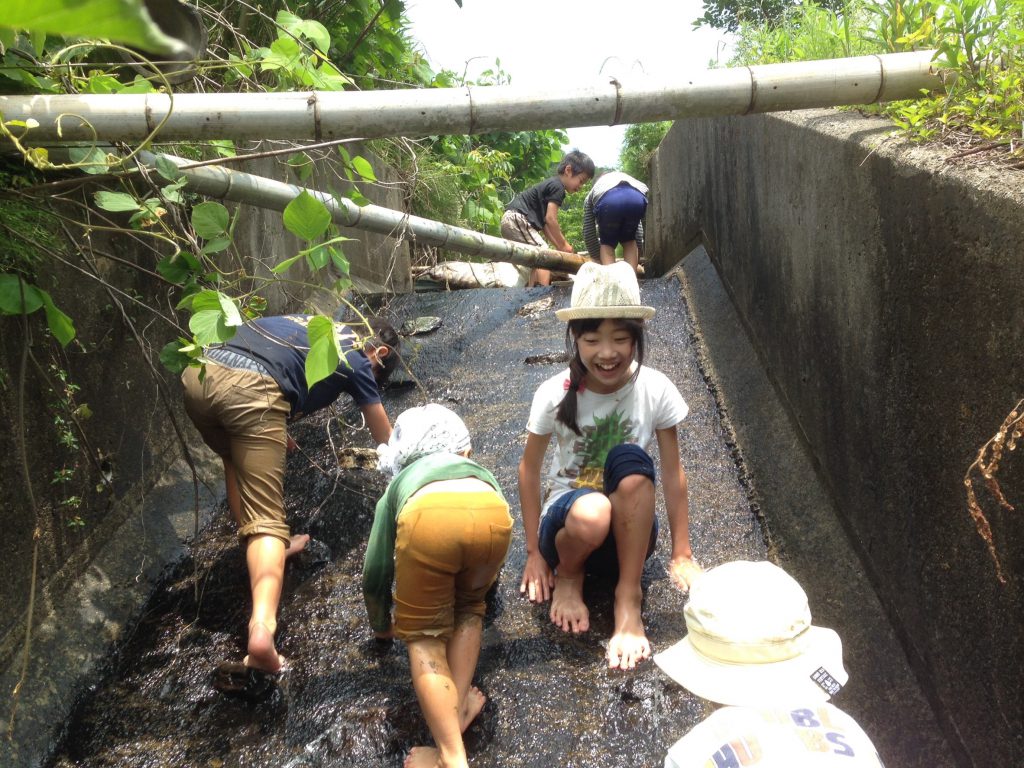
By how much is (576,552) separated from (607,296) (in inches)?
35.1

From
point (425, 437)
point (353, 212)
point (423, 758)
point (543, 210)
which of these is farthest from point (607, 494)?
point (543, 210)

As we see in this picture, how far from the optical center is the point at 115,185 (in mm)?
2854

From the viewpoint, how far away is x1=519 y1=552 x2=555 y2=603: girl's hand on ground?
3.03m

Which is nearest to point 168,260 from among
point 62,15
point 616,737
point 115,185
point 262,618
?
point 115,185

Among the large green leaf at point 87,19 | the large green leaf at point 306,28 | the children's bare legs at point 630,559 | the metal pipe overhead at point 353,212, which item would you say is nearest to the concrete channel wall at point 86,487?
the metal pipe overhead at point 353,212

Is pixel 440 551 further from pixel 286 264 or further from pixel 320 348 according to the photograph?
pixel 286 264

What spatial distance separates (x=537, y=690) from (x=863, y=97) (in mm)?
2257

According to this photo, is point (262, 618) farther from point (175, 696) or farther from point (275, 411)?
point (275, 411)

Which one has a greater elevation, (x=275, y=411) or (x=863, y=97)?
(x=863, y=97)

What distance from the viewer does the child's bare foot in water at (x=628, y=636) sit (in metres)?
2.69

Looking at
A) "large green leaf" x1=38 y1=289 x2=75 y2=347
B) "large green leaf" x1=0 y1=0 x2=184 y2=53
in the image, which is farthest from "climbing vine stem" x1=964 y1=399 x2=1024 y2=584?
"large green leaf" x1=38 y1=289 x2=75 y2=347

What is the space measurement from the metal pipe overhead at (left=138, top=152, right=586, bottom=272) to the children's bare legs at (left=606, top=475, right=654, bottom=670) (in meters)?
1.40

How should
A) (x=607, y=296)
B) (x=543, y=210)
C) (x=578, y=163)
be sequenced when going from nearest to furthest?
(x=607, y=296) < (x=578, y=163) < (x=543, y=210)

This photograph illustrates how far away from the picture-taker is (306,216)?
2209 mm
